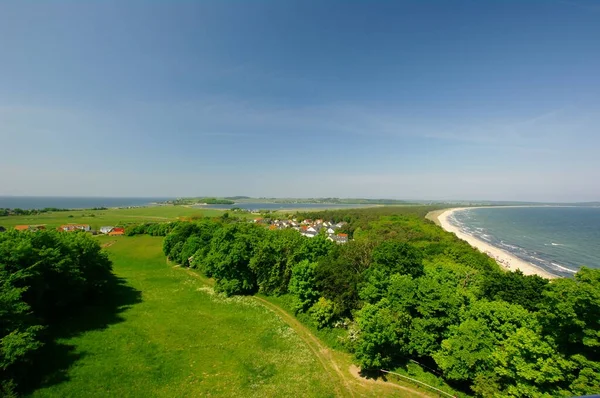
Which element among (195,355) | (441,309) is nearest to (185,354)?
(195,355)

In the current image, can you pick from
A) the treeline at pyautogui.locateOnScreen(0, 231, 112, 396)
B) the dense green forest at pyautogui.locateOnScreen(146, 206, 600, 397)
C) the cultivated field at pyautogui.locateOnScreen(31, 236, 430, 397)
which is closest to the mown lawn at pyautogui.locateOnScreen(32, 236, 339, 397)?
the cultivated field at pyautogui.locateOnScreen(31, 236, 430, 397)

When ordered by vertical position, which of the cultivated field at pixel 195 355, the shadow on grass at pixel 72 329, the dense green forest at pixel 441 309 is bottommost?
the cultivated field at pixel 195 355

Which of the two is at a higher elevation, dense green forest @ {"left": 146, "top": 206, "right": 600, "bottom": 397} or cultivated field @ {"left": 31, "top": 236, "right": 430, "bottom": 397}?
dense green forest @ {"left": 146, "top": 206, "right": 600, "bottom": 397}

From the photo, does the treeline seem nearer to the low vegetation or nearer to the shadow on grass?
the low vegetation

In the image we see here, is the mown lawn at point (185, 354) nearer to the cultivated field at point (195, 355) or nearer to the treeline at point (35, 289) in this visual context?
the cultivated field at point (195, 355)

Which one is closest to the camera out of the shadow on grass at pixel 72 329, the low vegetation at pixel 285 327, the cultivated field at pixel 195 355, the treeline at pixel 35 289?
the low vegetation at pixel 285 327

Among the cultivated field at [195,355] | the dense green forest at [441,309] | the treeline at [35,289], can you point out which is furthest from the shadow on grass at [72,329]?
the dense green forest at [441,309]

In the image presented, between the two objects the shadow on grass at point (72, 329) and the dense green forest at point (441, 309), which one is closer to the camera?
the dense green forest at point (441, 309)

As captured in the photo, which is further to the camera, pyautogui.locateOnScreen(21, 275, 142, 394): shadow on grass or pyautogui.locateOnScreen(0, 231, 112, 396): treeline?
pyautogui.locateOnScreen(21, 275, 142, 394): shadow on grass
